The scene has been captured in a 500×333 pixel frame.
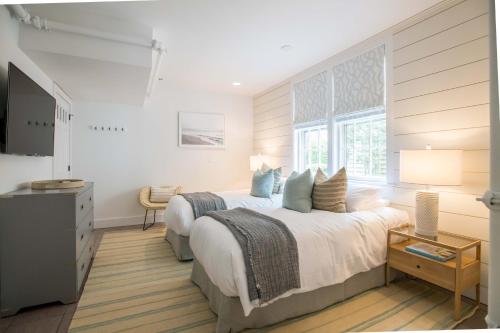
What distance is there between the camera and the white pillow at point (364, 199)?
2603 millimetres

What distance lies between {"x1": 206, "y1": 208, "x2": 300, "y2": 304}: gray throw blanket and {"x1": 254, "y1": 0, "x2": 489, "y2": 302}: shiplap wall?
157 centimetres

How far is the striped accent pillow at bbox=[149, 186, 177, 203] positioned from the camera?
4426 mm

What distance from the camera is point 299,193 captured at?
8.75ft

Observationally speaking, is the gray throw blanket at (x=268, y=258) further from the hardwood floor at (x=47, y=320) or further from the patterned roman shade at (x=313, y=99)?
the patterned roman shade at (x=313, y=99)

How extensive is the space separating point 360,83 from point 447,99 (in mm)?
1012

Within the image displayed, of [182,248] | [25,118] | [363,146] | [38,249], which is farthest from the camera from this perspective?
[363,146]

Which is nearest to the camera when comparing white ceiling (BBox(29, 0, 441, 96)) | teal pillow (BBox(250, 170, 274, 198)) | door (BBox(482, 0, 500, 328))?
door (BBox(482, 0, 500, 328))

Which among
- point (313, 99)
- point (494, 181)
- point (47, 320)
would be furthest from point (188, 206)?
point (494, 181)

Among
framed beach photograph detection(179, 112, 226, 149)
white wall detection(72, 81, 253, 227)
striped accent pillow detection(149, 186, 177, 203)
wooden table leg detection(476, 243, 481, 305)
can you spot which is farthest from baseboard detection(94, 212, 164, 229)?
wooden table leg detection(476, 243, 481, 305)

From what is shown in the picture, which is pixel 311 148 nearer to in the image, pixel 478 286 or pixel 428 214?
pixel 428 214

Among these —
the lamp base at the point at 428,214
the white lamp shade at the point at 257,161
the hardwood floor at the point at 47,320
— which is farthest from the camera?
the white lamp shade at the point at 257,161

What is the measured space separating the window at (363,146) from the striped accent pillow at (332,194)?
0.65 m

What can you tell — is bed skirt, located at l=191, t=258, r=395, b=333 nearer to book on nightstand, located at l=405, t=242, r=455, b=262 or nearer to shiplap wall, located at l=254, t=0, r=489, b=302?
book on nightstand, located at l=405, t=242, r=455, b=262

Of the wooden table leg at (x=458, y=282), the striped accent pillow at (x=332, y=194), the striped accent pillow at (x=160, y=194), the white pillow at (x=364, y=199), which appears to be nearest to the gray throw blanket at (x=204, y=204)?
the striped accent pillow at (x=332, y=194)
